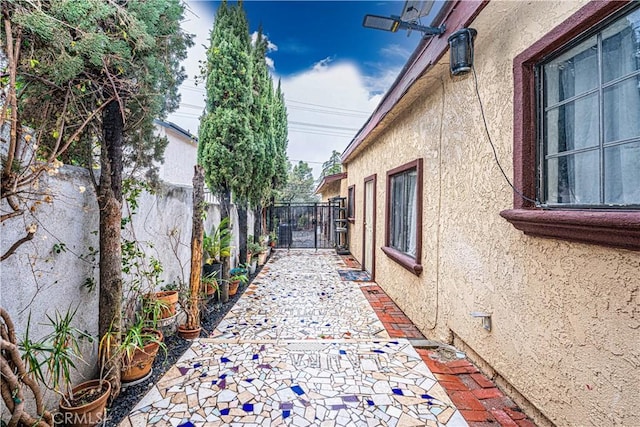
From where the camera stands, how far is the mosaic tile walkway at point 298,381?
7.39 ft

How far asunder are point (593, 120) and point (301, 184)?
32788 millimetres

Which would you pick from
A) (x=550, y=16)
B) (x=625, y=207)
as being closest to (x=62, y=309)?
(x=625, y=207)

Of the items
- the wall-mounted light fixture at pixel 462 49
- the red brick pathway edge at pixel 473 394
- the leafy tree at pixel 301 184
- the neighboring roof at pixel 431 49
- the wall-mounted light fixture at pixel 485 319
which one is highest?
the leafy tree at pixel 301 184

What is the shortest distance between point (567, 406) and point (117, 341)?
337cm

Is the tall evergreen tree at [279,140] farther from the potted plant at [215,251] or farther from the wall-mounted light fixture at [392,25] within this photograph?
the wall-mounted light fixture at [392,25]

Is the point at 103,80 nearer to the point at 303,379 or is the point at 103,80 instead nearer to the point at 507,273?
the point at 303,379

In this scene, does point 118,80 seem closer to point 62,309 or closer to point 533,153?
point 62,309

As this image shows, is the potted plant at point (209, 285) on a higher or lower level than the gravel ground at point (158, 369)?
higher

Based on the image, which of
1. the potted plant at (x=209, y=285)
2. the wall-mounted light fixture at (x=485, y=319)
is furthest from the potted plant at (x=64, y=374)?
the wall-mounted light fixture at (x=485, y=319)

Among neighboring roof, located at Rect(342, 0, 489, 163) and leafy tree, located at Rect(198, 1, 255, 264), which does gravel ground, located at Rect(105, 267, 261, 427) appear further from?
neighboring roof, located at Rect(342, 0, 489, 163)

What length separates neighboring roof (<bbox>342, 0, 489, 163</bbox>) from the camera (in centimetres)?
262

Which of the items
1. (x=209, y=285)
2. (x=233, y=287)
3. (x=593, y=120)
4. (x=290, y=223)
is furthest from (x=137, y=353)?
(x=290, y=223)

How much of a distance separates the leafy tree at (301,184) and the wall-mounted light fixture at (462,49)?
28.5 m

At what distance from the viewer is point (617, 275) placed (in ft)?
5.11
